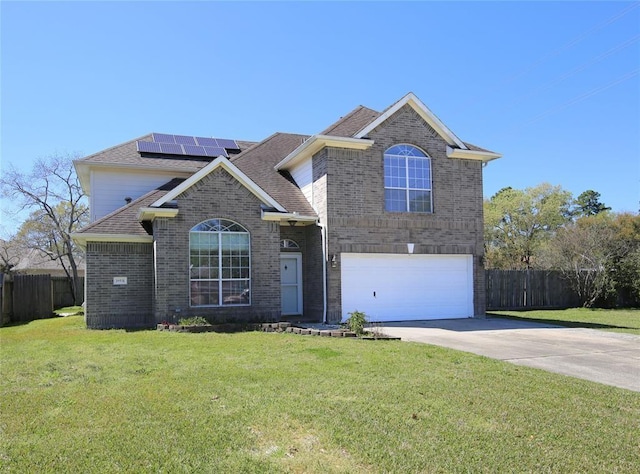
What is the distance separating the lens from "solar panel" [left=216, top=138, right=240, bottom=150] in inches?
953

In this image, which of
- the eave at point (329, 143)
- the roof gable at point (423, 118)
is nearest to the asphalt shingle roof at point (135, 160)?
the eave at point (329, 143)

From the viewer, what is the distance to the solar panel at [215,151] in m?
22.5

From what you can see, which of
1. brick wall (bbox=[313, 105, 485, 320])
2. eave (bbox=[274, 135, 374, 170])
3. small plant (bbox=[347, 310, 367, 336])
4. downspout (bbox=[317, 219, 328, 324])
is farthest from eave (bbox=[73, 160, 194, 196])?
small plant (bbox=[347, 310, 367, 336])

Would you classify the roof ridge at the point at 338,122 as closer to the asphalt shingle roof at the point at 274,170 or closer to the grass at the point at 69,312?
the asphalt shingle roof at the point at 274,170

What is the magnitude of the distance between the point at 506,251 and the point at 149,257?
3656cm

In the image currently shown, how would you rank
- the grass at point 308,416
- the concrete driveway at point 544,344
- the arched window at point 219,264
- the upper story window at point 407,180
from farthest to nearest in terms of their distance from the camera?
the upper story window at point 407,180 < the arched window at point 219,264 < the concrete driveway at point 544,344 < the grass at point 308,416

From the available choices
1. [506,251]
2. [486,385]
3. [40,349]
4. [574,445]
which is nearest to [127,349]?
[40,349]

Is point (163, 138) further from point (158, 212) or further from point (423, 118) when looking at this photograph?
point (423, 118)

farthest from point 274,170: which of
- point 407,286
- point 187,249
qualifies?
point 407,286

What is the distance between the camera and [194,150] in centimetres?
2242

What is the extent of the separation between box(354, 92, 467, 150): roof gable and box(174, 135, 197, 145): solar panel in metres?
9.01

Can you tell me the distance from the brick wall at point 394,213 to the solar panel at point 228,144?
276 inches

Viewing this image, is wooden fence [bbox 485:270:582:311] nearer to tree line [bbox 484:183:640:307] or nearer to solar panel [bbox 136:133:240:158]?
tree line [bbox 484:183:640:307]

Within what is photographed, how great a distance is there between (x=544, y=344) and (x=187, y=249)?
1027 centimetres
